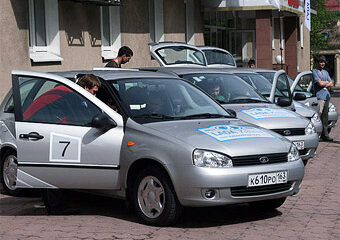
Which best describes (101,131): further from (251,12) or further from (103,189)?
(251,12)

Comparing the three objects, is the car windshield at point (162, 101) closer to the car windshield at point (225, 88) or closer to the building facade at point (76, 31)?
the car windshield at point (225, 88)

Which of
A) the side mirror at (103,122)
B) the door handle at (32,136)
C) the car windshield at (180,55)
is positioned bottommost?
the door handle at (32,136)

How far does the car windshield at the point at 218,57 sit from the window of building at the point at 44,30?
3.29m

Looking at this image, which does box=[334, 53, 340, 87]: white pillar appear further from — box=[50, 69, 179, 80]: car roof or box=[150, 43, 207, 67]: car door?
box=[50, 69, 179, 80]: car roof

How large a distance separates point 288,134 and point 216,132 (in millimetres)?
3565

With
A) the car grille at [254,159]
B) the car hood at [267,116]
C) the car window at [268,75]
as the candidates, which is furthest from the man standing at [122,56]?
the car grille at [254,159]

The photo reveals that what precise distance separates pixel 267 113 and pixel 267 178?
11.8ft

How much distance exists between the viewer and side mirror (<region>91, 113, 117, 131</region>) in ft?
24.8

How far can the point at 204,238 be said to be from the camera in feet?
22.4

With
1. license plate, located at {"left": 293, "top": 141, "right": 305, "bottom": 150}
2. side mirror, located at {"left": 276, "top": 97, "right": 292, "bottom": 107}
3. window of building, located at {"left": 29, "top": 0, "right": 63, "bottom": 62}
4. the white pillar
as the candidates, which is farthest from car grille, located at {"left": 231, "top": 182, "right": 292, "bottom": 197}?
the white pillar

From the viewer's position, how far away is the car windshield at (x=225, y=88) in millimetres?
11219

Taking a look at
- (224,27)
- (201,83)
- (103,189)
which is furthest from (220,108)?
(224,27)

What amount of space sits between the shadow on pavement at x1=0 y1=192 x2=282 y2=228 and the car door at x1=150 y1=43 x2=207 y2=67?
16.2ft

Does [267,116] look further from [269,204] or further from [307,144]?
[269,204]
